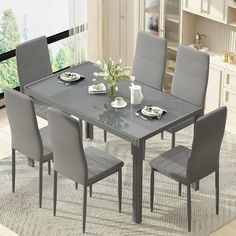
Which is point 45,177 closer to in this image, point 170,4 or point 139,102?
point 139,102

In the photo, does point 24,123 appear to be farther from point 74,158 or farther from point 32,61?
point 32,61

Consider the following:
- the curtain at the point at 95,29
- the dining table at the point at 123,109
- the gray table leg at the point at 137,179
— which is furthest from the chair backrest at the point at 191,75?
the curtain at the point at 95,29

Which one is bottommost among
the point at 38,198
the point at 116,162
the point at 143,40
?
the point at 38,198

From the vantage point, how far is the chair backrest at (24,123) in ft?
21.1

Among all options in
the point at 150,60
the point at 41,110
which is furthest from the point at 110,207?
the point at 150,60

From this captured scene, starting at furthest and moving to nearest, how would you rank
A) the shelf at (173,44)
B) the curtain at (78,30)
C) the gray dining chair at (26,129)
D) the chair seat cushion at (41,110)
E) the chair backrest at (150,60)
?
the curtain at (78,30) → the shelf at (173,44) → the chair backrest at (150,60) → the chair seat cushion at (41,110) → the gray dining chair at (26,129)

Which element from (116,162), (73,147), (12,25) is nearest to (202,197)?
(116,162)

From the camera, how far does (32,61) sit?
25.2 feet

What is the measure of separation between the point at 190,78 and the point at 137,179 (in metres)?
1.38

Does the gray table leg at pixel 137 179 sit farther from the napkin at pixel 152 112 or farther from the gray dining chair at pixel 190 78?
the gray dining chair at pixel 190 78

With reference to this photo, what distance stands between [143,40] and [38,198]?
77.4 inches

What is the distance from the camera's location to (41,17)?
962 centimetres

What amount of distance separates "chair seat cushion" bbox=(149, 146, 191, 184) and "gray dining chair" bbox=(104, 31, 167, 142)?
3.64 ft

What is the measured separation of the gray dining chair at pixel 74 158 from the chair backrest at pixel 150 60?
134cm
